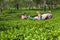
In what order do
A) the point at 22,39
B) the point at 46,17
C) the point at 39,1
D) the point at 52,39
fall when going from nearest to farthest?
the point at 52,39 → the point at 22,39 → the point at 46,17 → the point at 39,1

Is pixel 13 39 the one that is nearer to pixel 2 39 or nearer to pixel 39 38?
pixel 2 39

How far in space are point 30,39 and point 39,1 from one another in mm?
85225

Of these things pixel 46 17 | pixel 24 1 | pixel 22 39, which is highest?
pixel 22 39

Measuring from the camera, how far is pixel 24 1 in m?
116

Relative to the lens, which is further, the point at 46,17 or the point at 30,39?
the point at 46,17

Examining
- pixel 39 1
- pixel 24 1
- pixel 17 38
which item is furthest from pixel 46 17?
pixel 24 1

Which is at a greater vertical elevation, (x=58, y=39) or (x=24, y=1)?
(x=58, y=39)

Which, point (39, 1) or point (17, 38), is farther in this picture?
point (39, 1)

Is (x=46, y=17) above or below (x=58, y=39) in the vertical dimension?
below

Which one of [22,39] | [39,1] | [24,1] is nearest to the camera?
[22,39]

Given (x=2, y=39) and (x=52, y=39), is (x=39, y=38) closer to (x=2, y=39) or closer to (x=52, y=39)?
(x=52, y=39)

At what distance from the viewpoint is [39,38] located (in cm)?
998

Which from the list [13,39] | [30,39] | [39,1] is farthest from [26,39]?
[39,1]

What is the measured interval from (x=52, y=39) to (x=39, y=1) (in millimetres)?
85385
